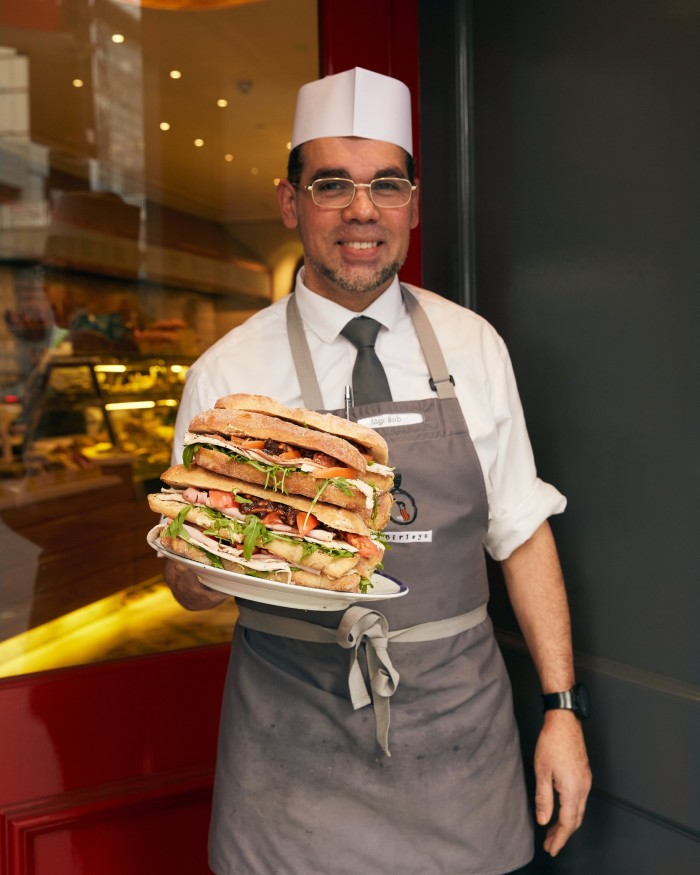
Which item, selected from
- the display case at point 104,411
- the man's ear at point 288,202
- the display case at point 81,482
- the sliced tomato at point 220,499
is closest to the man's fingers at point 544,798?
the sliced tomato at point 220,499

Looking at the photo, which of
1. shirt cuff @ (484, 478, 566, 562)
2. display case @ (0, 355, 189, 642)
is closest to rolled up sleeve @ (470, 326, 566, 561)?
shirt cuff @ (484, 478, 566, 562)

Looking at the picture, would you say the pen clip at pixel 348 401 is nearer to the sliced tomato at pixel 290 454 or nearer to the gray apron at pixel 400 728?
the gray apron at pixel 400 728

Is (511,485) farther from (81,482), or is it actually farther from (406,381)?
(81,482)

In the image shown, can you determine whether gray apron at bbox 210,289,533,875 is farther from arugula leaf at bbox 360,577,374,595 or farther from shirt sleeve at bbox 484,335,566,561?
arugula leaf at bbox 360,577,374,595

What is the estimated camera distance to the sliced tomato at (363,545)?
1.33 meters

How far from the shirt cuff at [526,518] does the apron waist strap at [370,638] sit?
0.22 m

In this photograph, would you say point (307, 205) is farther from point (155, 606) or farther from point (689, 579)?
point (155, 606)

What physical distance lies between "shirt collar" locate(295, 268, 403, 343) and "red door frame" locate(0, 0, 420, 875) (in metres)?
0.52

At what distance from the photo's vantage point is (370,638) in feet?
5.05

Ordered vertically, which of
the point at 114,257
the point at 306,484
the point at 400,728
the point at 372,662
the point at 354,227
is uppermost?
the point at 114,257

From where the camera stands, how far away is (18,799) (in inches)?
84.4

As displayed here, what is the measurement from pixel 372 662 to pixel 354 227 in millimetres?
799

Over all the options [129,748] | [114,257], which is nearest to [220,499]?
[129,748]

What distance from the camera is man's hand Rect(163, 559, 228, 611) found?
1.61 meters
